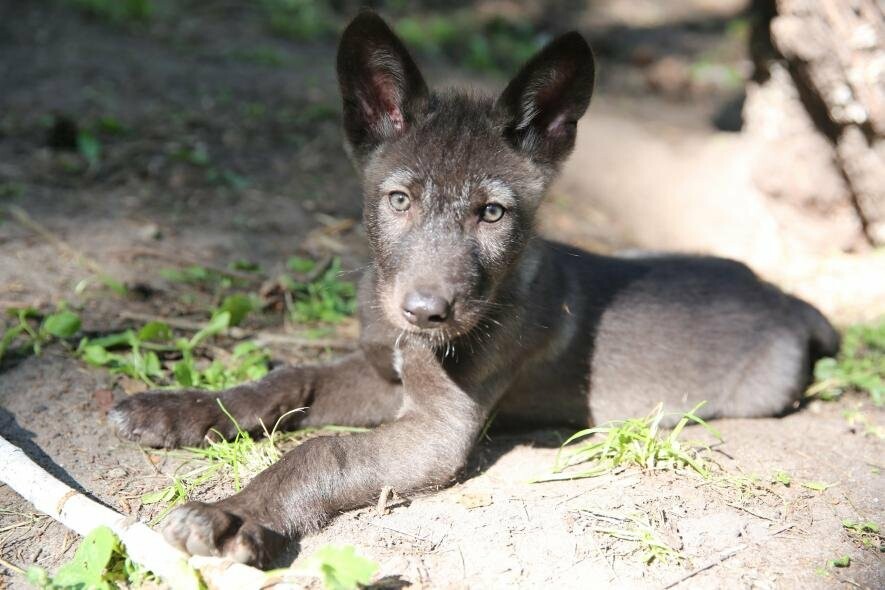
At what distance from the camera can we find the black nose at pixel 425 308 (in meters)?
3.40

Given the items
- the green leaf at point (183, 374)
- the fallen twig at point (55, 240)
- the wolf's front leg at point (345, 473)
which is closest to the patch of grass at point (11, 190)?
the fallen twig at point (55, 240)

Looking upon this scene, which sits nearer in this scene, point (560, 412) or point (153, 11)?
point (560, 412)

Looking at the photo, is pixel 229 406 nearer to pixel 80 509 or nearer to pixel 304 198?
pixel 80 509

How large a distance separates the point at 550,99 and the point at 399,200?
93 centimetres

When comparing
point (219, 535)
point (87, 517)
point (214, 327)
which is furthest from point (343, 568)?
point (214, 327)

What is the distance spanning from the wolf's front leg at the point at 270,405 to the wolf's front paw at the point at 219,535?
0.88 meters

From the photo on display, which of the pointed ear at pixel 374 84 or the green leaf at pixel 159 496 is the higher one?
the pointed ear at pixel 374 84

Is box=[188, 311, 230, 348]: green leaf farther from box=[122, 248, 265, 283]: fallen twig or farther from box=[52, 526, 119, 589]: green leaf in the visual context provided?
box=[52, 526, 119, 589]: green leaf

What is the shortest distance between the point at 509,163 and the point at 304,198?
3.16m

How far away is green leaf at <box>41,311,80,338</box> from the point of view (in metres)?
4.36

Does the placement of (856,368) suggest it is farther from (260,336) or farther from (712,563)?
(260,336)

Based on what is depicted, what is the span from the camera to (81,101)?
24.0ft

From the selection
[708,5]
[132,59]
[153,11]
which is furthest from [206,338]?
[708,5]

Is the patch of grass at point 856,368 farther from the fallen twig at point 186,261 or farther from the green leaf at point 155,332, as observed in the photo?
the green leaf at point 155,332
